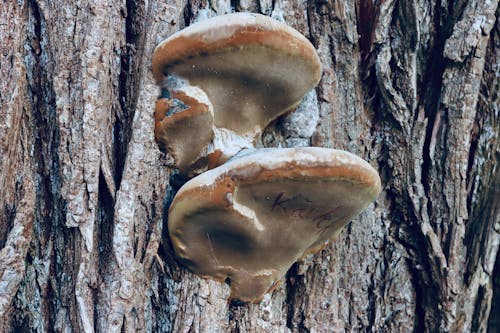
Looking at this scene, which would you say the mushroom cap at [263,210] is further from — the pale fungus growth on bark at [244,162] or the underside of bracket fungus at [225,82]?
the underside of bracket fungus at [225,82]

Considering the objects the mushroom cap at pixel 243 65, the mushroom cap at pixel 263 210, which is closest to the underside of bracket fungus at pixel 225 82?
the mushroom cap at pixel 243 65

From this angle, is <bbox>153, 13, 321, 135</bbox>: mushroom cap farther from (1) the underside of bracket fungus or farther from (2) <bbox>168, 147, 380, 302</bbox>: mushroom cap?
(2) <bbox>168, 147, 380, 302</bbox>: mushroom cap

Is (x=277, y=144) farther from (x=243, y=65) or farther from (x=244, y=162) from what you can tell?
(x=244, y=162)

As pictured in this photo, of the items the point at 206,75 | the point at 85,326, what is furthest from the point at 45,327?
the point at 206,75

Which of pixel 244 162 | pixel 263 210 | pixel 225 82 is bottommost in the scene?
pixel 263 210

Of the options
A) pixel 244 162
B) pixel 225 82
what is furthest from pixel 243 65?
pixel 244 162

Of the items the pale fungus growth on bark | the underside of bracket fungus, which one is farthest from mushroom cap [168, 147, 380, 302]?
the underside of bracket fungus

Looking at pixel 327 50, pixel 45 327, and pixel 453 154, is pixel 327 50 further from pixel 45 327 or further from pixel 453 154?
pixel 45 327
